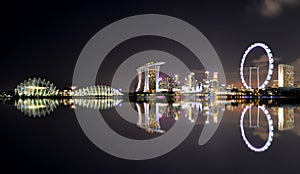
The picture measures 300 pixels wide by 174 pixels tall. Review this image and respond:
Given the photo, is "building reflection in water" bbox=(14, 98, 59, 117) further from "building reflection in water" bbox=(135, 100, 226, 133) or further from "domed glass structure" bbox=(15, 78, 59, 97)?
"domed glass structure" bbox=(15, 78, 59, 97)

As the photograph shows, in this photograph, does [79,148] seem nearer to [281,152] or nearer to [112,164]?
[112,164]

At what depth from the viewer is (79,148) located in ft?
17.5

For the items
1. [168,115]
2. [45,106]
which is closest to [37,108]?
[45,106]

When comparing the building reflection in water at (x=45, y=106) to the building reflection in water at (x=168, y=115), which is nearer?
the building reflection in water at (x=168, y=115)

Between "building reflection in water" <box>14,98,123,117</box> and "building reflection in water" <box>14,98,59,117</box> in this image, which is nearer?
"building reflection in water" <box>14,98,59,117</box>

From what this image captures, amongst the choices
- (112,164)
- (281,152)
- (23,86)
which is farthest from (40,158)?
(23,86)

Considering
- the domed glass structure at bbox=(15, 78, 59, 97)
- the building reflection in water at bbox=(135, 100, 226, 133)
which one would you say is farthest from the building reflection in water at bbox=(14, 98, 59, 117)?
the domed glass structure at bbox=(15, 78, 59, 97)

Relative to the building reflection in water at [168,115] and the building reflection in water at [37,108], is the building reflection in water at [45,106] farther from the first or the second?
the building reflection in water at [168,115]

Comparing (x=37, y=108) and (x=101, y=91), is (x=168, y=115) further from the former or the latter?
(x=101, y=91)

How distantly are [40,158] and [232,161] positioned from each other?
3.43m

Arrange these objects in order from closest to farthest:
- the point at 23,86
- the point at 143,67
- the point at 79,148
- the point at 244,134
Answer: the point at 79,148 → the point at 244,134 → the point at 23,86 → the point at 143,67

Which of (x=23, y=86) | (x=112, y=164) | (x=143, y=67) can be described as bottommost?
(x=112, y=164)

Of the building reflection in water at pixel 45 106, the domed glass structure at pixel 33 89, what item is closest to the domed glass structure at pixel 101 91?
the domed glass structure at pixel 33 89

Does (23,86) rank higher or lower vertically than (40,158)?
higher
